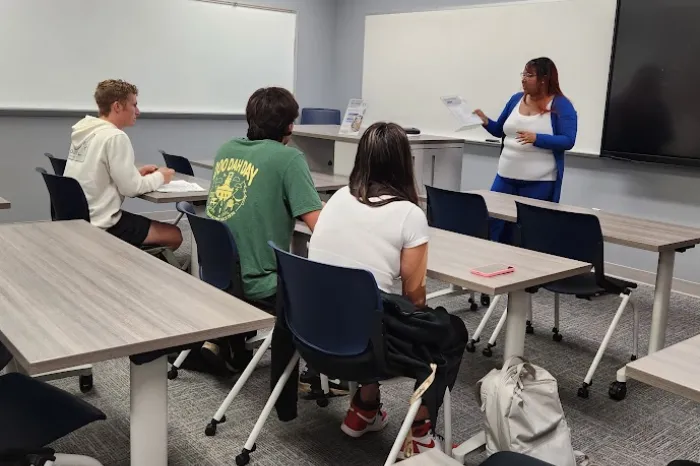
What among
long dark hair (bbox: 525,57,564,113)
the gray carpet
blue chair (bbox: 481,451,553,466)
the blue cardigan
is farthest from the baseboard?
blue chair (bbox: 481,451,553,466)

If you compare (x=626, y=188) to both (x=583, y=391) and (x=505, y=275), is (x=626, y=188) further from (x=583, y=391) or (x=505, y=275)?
(x=505, y=275)

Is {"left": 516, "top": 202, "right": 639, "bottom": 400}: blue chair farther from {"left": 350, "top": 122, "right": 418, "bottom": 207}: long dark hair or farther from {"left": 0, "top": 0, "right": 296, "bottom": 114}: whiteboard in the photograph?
{"left": 0, "top": 0, "right": 296, "bottom": 114}: whiteboard

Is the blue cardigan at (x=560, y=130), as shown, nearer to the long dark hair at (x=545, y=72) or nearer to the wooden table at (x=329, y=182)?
the long dark hair at (x=545, y=72)

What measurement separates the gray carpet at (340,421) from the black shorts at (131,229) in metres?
0.78

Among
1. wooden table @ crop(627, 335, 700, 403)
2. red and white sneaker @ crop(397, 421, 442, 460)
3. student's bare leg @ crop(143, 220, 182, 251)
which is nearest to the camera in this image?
wooden table @ crop(627, 335, 700, 403)

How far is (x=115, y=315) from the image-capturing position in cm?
158

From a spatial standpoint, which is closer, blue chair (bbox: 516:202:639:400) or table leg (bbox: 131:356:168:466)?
table leg (bbox: 131:356:168:466)

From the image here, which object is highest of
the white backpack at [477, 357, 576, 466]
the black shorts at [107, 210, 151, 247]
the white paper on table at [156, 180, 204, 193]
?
the white paper on table at [156, 180, 204, 193]

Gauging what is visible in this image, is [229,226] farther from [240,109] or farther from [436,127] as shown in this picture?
[240,109]

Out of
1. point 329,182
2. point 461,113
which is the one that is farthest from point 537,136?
point 329,182

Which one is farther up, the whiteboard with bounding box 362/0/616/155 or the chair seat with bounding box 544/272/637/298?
the whiteboard with bounding box 362/0/616/155

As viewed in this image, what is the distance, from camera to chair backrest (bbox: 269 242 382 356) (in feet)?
6.27

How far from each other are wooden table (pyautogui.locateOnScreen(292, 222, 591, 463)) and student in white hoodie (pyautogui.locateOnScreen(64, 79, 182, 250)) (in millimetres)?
1633

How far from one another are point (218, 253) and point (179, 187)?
125cm
